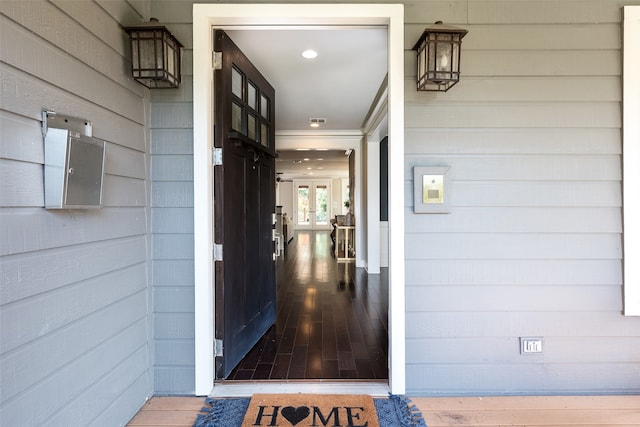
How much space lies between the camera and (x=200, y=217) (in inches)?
73.7

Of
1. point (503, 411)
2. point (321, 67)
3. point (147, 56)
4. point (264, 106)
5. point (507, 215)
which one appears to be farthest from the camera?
point (321, 67)

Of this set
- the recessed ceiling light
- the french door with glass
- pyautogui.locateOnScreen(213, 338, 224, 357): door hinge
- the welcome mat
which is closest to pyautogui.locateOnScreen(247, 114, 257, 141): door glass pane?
the recessed ceiling light

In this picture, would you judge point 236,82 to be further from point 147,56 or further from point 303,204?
point 303,204

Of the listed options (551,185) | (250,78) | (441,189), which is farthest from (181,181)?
(551,185)

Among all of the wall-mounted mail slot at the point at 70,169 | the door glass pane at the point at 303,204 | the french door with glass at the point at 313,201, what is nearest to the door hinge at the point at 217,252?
the wall-mounted mail slot at the point at 70,169

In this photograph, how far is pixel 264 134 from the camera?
2766 mm

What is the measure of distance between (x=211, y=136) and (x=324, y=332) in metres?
1.91

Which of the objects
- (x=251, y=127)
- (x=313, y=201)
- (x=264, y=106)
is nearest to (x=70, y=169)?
(x=251, y=127)

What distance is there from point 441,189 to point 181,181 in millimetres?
1500

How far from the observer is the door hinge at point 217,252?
76.5 inches

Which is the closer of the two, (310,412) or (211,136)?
(310,412)

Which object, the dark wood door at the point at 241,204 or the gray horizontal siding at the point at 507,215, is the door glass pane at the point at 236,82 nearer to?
the dark wood door at the point at 241,204

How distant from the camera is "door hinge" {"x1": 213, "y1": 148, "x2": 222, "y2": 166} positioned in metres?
1.94

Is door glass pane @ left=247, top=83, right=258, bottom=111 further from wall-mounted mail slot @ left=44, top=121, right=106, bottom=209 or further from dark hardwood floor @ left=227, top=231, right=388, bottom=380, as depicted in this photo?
dark hardwood floor @ left=227, top=231, right=388, bottom=380
